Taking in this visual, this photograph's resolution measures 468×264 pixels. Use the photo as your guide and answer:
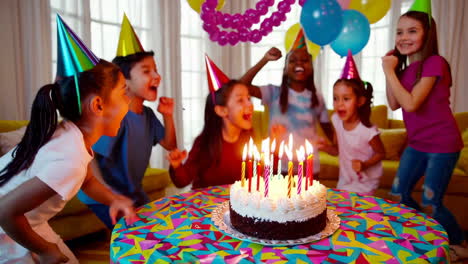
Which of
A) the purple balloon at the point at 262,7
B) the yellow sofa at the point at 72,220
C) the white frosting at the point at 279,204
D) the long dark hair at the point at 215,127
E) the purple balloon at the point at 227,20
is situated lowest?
the yellow sofa at the point at 72,220

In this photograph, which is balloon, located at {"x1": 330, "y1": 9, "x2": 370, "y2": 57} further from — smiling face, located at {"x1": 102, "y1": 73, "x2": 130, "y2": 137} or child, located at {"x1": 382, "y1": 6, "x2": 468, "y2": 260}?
smiling face, located at {"x1": 102, "y1": 73, "x2": 130, "y2": 137}

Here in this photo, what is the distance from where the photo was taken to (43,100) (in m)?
1.24

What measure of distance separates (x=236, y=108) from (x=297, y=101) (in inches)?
16.9

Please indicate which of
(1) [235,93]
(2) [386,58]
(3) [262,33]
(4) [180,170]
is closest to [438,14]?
(2) [386,58]

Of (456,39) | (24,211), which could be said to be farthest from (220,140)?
(456,39)

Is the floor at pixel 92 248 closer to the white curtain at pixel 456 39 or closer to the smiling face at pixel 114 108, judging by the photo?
the smiling face at pixel 114 108

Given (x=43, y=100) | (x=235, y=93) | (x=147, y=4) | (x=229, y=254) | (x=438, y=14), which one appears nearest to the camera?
(x=229, y=254)

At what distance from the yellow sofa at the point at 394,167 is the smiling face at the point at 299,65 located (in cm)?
40

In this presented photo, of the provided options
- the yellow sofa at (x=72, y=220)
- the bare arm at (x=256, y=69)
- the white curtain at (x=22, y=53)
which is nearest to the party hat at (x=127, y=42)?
the bare arm at (x=256, y=69)

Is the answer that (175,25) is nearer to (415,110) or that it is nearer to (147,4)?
(147,4)

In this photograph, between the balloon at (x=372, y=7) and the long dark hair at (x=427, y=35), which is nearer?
the long dark hair at (x=427, y=35)

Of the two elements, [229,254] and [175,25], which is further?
[175,25]

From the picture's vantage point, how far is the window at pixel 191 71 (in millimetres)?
4418

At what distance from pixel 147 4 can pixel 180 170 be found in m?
2.48
